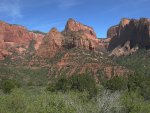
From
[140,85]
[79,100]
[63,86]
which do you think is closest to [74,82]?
[63,86]

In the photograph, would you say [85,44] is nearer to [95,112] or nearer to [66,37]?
[66,37]

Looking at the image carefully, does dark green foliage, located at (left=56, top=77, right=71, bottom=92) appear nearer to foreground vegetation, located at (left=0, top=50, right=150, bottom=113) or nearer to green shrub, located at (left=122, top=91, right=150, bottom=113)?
foreground vegetation, located at (left=0, top=50, right=150, bottom=113)

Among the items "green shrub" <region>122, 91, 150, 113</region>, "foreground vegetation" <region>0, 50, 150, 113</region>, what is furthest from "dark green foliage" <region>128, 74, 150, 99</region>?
"green shrub" <region>122, 91, 150, 113</region>

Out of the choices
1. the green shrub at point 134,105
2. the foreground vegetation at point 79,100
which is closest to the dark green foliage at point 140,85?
the foreground vegetation at point 79,100

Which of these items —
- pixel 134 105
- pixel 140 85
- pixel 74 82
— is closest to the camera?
pixel 134 105

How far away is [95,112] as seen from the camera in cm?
3109

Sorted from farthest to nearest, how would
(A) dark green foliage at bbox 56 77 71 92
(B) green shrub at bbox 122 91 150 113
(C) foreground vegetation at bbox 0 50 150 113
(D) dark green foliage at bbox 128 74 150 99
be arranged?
(A) dark green foliage at bbox 56 77 71 92
(D) dark green foliage at bbox 128 74 150 99
(B) green shrub at bbox 122 91 150 113
(C) foreground vegetation at bbox 0 50 150 113

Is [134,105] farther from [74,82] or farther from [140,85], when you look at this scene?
[74,82]

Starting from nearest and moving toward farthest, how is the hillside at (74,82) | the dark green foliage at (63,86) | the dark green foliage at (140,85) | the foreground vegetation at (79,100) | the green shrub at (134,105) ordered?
the foreground vegetation at (79,100) < the green shrub at (134,105) < the hillside at (74,82) < the dark green foliage at (140,85) < the dark green foliage at (63,86)

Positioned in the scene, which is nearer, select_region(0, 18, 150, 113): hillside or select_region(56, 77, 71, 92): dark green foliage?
select_region(0, 18, 150, 113): hillside

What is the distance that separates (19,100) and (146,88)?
3333 cm

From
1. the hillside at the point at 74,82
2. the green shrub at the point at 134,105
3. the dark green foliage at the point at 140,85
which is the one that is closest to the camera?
the green shrub at the point at 134,105

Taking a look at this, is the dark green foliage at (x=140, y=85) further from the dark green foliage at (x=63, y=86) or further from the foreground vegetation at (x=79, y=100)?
the dark green foliage at (x=63, y=86)

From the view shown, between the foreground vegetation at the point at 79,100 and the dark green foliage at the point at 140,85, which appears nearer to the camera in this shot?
the foreground vegetation at the point at 79,100
